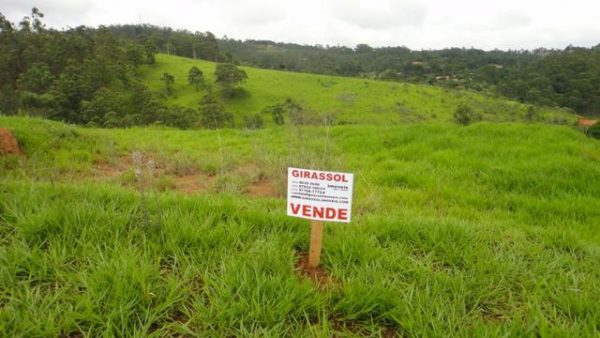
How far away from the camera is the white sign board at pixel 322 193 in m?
2.15

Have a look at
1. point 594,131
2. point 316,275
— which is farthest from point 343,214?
point 594,131

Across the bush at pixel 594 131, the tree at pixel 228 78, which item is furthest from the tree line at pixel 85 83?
the bush at pixel 594 131

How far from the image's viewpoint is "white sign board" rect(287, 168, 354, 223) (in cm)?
215

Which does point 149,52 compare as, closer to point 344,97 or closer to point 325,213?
point 344,97

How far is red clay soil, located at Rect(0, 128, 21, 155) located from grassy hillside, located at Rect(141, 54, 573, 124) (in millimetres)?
37543

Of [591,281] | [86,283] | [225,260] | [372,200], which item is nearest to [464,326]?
[591,281]

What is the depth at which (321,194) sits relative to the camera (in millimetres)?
2160

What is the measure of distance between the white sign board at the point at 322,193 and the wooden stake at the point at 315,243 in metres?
0.06

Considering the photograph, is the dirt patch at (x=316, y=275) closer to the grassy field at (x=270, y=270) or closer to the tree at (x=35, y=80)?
the grassy field at (x=270, y=270)

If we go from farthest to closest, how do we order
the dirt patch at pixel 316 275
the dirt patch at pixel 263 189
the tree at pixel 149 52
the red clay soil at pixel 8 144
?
the tree at pixel 149 52 < the red clay soil at pixel 8 144 < the dirt patch at pixel 263 189 < the dirt patch at pixel 316 275

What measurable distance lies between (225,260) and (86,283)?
0.78 meters

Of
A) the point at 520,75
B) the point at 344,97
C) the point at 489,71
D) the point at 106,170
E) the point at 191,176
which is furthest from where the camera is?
the point at 489,71

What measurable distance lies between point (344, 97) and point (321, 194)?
45365 mm

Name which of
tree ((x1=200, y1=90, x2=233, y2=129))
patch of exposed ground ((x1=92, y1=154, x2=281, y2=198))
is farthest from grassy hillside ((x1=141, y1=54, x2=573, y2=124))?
patch of exposed ground ((x1=92, y1=154, x2=281, y2=198))
